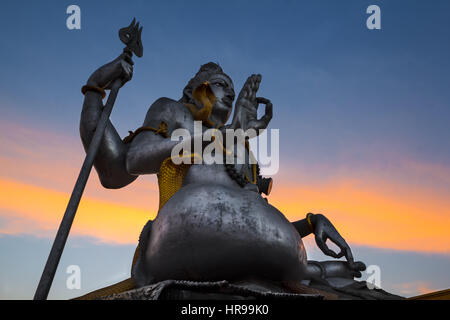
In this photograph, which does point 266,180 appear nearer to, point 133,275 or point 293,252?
point 293,252

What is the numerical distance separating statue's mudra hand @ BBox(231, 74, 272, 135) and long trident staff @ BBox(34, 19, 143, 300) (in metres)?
1.18

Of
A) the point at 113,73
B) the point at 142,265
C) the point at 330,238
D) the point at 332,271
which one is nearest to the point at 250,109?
the point at 113,73

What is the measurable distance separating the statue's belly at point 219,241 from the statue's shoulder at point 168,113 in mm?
1141

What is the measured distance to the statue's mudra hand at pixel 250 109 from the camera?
15.5ft

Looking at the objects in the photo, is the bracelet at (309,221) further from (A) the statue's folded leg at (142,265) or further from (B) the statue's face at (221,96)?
(A) the statue's folded leg at (142,265)

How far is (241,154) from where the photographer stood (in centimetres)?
440

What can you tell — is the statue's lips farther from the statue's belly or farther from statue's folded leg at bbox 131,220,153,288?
statue's folded leg at bbox 131,220,153,288

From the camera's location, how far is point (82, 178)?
3.74 metres

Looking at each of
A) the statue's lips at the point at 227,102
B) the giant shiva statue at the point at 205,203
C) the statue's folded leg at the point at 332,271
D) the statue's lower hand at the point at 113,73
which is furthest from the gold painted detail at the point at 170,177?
the statue's folded leg at the point at 332,271

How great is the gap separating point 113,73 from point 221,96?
1.25 m

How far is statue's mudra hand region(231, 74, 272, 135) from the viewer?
4723 millimetres

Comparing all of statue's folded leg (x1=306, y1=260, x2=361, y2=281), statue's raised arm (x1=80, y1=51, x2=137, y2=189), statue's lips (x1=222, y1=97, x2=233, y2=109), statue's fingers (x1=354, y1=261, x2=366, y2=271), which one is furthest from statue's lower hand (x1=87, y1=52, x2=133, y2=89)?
statue's fingers (x1=354, y1=261, x2=366, y2=271)
